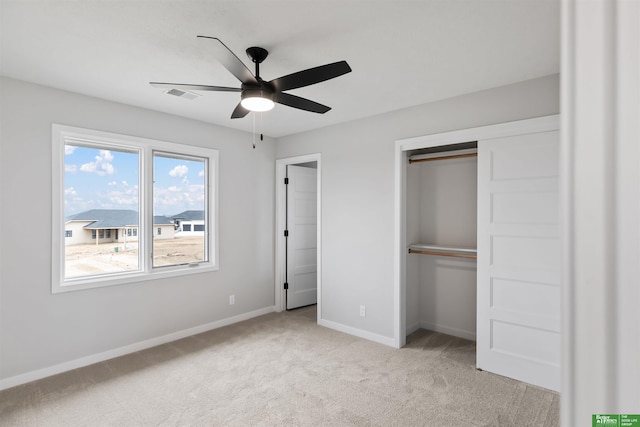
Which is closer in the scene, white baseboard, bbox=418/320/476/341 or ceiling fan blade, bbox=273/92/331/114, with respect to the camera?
ceiling fan blade, bbox=273/92/331/114

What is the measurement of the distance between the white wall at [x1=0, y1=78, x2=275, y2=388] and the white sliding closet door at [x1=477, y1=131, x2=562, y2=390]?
308cm

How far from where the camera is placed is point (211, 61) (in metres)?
2.64

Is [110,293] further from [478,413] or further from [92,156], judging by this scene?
[478,413]

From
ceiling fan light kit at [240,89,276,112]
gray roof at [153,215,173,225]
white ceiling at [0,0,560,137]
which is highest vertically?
white ceiling at [0,0,560,137]

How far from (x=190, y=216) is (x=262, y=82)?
256 centimetres

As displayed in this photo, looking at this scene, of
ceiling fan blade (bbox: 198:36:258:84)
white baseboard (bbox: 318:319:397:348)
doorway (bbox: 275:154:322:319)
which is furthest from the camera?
doorway (bbox: 275:154:322:319)

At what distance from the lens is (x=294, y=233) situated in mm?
5281

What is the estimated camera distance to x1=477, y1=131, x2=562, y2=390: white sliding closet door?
290 cm

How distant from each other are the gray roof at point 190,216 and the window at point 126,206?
0.5 inches

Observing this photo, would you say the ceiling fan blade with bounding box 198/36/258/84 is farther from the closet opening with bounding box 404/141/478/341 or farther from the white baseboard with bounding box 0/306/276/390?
the white baseboard with bounding box 0/306/276/390

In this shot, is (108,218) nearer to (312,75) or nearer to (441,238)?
(312,75)

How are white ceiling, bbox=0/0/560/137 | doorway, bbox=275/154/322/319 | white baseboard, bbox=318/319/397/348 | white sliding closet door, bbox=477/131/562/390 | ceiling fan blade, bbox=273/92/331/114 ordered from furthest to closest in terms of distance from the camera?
doorway, bbox=275/154/322/319 → white baseboard, bbox=318/319/397/348 → white sliding closet door, bbox=477/131/562/390 → ceiling fan blade, bbox=273/92/331/114 → white ceiling, bbox=0/0/560/137

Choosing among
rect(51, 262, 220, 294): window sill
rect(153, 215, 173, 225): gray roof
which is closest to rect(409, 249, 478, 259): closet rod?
rect(51, 262, 220, 294): window sill

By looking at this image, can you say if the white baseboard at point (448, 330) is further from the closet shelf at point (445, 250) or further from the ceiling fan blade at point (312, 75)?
the ceiling fan blade at point (312, 75)
